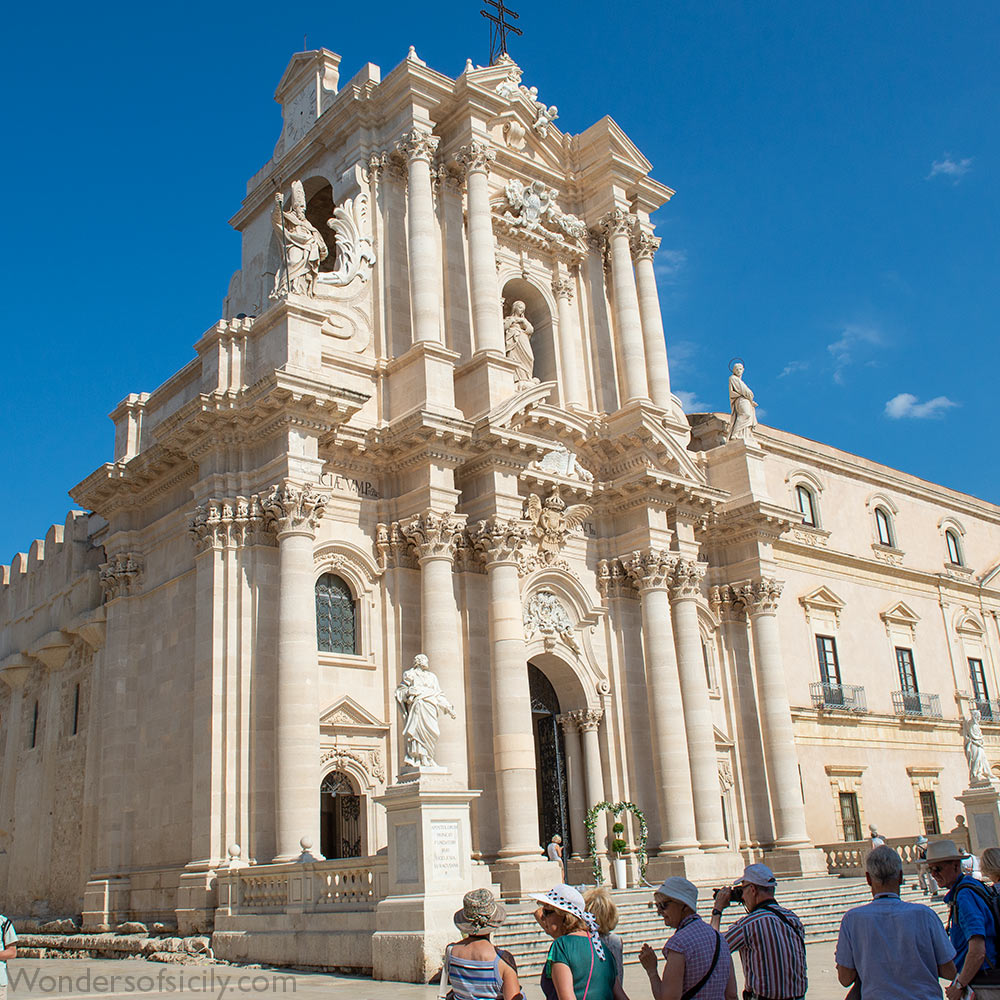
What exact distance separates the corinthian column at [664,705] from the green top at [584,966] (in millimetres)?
17973

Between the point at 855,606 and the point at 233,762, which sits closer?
the point at 233,762

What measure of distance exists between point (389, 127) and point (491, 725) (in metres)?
13.1

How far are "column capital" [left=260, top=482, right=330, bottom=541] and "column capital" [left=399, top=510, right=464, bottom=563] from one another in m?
2.10

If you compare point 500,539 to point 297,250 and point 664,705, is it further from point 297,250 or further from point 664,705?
point 297,250

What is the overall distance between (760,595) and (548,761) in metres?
7.15

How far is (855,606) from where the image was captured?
109 feet

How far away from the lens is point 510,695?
67.6ft

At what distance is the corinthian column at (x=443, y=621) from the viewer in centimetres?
2023

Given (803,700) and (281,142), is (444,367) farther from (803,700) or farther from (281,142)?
(803,700)

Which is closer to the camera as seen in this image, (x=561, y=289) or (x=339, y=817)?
(x=339, y=817)

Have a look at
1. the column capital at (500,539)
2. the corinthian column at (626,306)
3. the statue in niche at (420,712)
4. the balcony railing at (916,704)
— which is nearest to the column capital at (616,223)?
the corinthian column at (626,306)

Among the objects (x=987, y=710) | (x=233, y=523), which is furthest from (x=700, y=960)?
(x=987, y=710)

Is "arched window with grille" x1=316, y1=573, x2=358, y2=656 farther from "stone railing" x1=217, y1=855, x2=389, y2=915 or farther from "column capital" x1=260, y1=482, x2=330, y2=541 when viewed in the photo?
"stone railing" x1=217, y1=855, x2=389, y2=915

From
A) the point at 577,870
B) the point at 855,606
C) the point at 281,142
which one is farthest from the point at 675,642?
the point at 281,142
